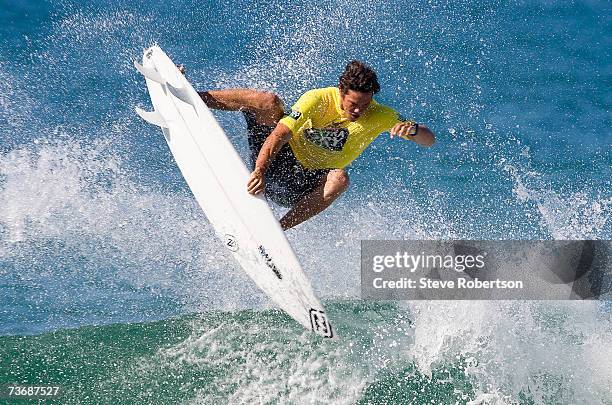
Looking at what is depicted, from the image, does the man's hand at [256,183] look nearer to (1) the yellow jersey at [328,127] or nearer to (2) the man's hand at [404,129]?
(1) the yellow jersey at [328,127]

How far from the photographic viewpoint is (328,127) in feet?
20.8

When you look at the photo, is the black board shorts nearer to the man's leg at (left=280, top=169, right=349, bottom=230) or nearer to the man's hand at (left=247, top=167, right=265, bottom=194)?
the man's leg at (left=280, top=169, right=349, bottom=230)

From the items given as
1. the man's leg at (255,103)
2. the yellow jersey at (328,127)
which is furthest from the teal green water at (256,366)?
the man's leg at (255,103)

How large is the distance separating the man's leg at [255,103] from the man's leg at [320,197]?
67 centimetres

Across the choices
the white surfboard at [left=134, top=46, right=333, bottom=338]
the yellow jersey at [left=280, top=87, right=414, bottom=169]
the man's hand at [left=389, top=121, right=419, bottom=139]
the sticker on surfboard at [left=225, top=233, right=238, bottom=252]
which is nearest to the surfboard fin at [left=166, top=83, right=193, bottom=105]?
the white surfboard at [left=134, top=46, right=333, bottom=338]

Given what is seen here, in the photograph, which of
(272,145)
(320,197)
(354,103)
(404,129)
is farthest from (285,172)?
(404,129)

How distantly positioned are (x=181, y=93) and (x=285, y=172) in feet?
3.76

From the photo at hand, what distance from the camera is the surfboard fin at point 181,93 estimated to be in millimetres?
6723

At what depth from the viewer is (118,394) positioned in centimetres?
606

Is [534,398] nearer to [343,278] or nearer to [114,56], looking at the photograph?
[343,278]

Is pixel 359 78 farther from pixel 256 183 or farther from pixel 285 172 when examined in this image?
pixel 285 172

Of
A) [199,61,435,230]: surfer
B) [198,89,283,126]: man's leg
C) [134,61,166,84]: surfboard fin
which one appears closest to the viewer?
[199,61,435,230]: surfer

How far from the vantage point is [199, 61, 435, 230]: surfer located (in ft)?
19.9

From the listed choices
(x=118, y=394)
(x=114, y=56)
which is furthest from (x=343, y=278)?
(x=114, y=56)
